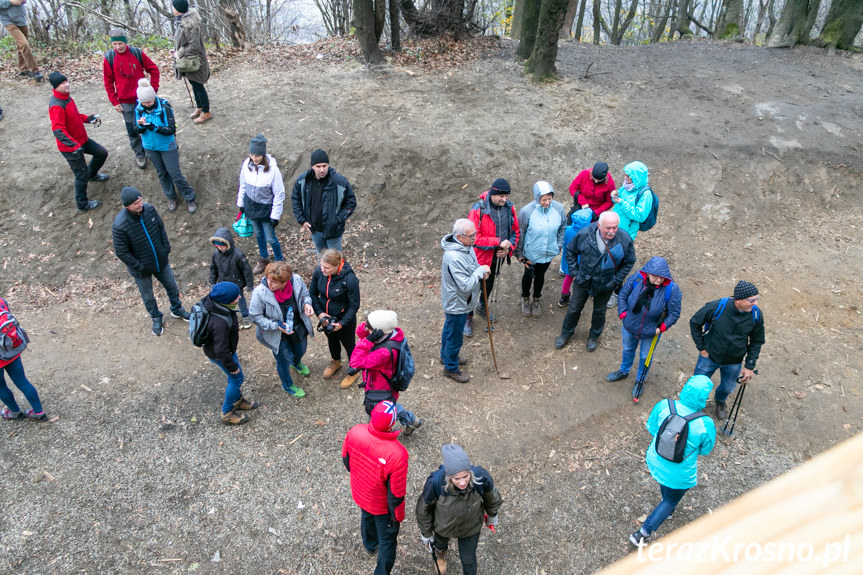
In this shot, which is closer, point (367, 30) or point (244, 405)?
point (244, 405)

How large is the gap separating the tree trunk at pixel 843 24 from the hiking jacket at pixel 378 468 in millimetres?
17119

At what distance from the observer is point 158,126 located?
8.57 metres

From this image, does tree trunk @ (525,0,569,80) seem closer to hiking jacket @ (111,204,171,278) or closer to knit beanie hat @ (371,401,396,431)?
hiking jacket @ (111,204,171,278)

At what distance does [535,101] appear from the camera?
39.2 feet

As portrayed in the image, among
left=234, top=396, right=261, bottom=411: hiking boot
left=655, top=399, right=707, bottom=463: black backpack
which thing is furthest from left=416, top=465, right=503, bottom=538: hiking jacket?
left=234, top=396, right=261, bottom=411: hiking boot

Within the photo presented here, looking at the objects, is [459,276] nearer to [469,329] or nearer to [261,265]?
[469,329]

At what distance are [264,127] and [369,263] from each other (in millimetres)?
4213

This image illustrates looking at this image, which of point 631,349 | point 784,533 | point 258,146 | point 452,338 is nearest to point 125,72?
point 258,146

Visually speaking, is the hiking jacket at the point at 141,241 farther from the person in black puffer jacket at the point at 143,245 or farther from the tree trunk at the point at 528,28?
the tree trunk at the point at 528,28

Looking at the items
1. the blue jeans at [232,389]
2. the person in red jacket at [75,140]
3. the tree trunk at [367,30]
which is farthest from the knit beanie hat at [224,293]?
the tree trunk at [367,30]

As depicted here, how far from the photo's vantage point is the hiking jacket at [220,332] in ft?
17.5

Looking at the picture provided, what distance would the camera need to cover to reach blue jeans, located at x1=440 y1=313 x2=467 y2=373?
20.8 feet

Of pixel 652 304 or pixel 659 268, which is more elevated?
pixel 659 268

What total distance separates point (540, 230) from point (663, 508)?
375 cm
